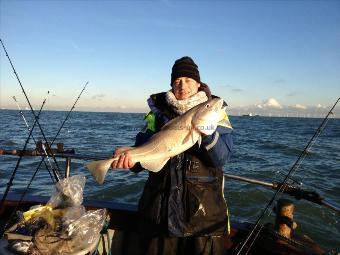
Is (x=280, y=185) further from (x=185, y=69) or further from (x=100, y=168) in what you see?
(x=100, y=168)

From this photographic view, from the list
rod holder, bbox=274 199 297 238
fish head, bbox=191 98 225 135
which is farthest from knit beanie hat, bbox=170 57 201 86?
rod holder, bbox=274 199 297 238

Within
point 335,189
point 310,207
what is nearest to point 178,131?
point 310,207

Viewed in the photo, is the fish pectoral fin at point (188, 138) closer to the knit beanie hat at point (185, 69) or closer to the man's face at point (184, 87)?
the man's face at point (184, 87)

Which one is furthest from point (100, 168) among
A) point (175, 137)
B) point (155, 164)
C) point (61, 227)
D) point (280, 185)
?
point (280, 185)

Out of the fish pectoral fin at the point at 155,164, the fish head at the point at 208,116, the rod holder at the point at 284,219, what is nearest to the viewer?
the fish head at the point at 208,116

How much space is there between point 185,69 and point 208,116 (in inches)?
28.1

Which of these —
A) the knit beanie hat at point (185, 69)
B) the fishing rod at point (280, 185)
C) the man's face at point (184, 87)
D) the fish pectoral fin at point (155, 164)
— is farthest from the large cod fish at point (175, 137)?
the fishing rod at point (280, 185)

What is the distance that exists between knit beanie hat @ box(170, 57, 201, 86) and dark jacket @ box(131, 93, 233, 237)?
772 millimetres

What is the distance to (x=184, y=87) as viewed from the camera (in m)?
3.74

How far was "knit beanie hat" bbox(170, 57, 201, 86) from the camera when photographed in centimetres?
374

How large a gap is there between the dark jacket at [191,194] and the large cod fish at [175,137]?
13 cm

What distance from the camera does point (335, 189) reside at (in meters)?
13.4

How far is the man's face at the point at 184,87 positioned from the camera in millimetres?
3732

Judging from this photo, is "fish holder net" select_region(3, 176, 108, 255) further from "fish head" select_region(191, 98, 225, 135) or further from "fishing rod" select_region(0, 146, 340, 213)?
"fish head" select_region(191, 98, 225, 135)
